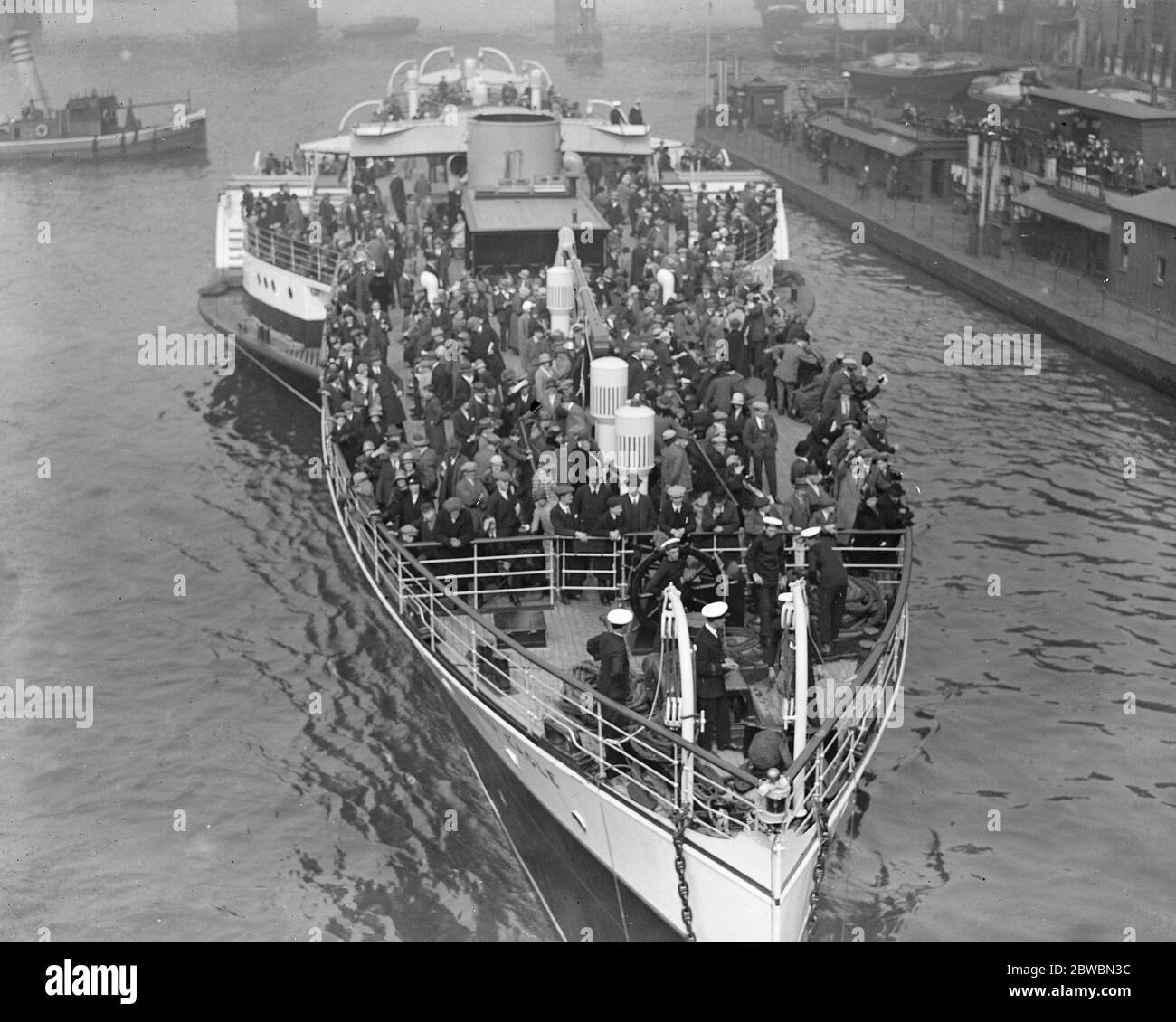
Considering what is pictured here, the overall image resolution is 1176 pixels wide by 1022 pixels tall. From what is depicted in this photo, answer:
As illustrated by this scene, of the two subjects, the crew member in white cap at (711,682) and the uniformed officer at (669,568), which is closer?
the crew member in white cap at (711,682)

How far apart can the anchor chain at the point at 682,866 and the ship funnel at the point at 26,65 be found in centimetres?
6864

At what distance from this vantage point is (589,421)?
22.1m

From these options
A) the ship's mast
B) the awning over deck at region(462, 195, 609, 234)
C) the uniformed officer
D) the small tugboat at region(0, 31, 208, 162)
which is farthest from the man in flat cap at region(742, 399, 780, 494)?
the small tugboat at region(0, 31, 208, 162)

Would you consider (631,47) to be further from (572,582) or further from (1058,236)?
(572,582)

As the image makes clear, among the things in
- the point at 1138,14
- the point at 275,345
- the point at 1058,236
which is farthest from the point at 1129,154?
the point at 1138,14

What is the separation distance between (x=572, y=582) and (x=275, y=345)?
1753 centimetres

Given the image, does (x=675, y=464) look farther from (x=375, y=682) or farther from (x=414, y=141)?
(x=414, y=141)

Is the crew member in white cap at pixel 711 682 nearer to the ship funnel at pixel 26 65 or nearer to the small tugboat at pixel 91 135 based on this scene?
the small tugboat at pixel 91 135

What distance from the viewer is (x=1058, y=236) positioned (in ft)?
151

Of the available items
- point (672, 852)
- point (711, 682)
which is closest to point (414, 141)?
point (711, 682)

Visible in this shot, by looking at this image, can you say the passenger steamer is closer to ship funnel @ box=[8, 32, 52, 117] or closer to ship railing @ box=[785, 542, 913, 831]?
ship railing @ box=[785, 542, 913, 831]

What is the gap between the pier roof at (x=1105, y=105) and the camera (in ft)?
151

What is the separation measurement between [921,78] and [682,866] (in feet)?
Result: 215

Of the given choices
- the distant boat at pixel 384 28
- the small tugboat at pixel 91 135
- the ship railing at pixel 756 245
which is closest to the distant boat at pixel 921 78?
the small tugboat at pixel 91 135
